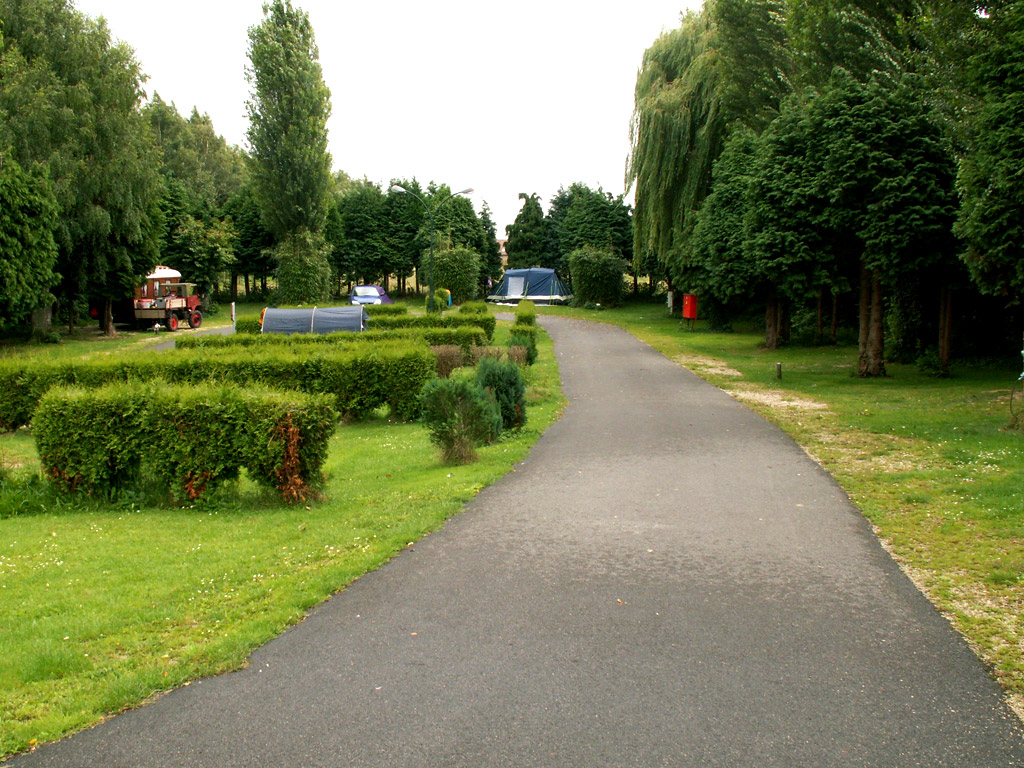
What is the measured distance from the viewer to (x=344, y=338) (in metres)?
20.3

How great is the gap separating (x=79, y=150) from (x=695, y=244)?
80.9 feet

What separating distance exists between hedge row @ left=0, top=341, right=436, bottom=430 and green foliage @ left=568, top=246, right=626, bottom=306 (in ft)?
125

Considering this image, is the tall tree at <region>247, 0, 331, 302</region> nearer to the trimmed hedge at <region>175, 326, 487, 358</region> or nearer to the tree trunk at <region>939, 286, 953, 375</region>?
the trimmed hedge at <region>175, 326, 487, 358</region>

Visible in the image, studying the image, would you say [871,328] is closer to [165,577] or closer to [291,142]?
[165,577]

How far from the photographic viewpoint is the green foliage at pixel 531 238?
70.6 metres

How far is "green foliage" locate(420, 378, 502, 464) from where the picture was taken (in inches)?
430

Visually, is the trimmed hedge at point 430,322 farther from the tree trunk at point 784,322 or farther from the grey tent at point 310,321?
the tree trunk at point 784,322

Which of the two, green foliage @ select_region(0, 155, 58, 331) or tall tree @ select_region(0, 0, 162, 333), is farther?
tall tree @ select_region(0, 0, 162, 333)

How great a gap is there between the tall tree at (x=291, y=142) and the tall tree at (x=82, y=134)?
452 inches

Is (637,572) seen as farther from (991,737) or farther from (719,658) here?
(991,737)

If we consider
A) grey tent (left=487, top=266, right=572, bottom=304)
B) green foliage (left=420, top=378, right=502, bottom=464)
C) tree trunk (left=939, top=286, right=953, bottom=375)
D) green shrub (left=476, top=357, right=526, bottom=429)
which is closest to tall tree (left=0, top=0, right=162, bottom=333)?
green shrub (left=476, top=357, right=526, bottom=429)

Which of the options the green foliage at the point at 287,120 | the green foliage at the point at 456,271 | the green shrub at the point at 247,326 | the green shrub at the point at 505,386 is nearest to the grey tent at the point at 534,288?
the green foliage at the point at 456,271

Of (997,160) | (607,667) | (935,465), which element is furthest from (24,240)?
(607,667)

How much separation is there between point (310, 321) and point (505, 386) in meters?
15.6
